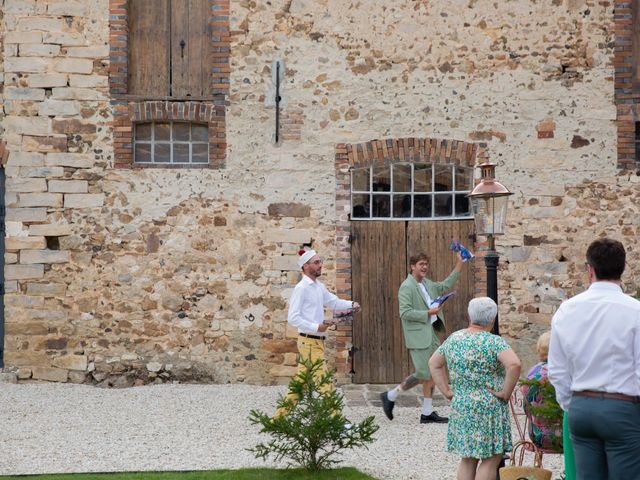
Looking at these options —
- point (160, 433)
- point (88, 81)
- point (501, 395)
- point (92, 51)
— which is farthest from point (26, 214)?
point (501, 395)

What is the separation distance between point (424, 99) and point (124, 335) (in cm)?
462

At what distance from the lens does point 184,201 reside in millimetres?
10656

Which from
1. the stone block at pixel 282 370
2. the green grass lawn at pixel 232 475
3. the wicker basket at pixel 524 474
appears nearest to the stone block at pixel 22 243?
the stone block at pixel 282 370

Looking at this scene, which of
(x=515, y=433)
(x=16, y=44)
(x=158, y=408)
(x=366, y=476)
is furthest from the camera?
(x=16, y=44)

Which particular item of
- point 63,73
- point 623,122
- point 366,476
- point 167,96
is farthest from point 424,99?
point 366,476

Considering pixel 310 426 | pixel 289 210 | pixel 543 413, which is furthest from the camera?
pixel 289 210

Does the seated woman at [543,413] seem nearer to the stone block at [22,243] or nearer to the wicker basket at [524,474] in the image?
the wicker basket at [524,474]

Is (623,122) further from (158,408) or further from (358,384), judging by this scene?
(158,408)

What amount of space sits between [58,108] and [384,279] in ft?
14.5

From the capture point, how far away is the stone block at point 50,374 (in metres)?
10.5

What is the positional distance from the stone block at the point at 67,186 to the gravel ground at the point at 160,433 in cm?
231

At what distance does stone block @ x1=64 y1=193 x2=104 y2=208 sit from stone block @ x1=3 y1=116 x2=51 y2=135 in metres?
0.83

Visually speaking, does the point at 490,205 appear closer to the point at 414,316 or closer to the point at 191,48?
the point at 414,316

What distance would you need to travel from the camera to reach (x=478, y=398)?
524 cm
